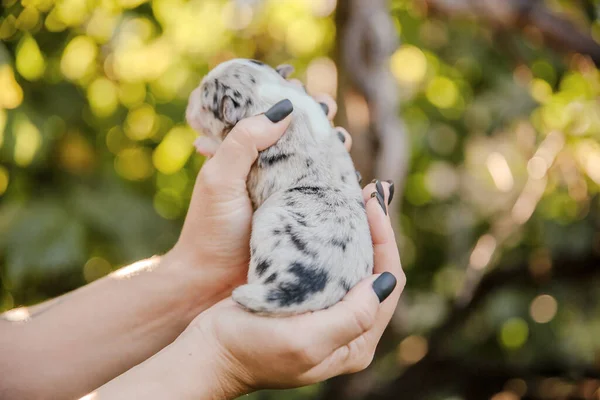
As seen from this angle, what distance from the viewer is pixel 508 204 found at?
373 cm

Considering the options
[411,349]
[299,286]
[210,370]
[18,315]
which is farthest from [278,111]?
[411,349]

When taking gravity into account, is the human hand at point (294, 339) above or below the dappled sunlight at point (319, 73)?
below

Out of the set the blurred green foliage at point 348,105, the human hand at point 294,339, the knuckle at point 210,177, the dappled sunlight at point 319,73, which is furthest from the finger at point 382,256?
the dappled sunlight at point 319,73

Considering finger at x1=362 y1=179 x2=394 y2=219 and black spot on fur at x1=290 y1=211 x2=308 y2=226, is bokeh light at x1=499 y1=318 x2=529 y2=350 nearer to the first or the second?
finger at x1=362 y1=179 x2=394 y2=219

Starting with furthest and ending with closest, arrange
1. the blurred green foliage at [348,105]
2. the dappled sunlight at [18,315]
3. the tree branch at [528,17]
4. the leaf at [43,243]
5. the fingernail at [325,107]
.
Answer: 1. the tree branch at [528,17]
2. the blurred green foliage at [348,105]
3. the leaf at [43,243]
4. the fingernail at [325,107]
5. the dappled sunlight at [18,315]

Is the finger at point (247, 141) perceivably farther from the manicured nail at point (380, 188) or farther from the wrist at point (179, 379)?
the wrist at point (179, 379)

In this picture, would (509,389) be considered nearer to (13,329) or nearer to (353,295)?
(353,295)

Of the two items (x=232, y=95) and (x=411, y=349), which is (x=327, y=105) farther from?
(x=411, y=349)

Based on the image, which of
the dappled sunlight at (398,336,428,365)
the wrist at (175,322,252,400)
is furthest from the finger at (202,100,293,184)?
the dappled sunlight at (398,336,428,365)

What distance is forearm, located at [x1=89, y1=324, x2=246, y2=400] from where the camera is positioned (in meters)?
1.64

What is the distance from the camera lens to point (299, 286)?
163cm

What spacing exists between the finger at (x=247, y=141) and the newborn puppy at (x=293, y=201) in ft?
0.17

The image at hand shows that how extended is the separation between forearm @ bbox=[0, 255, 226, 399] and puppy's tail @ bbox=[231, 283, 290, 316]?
24.5 inches

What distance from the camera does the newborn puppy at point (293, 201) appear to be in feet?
5.40
